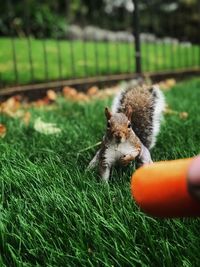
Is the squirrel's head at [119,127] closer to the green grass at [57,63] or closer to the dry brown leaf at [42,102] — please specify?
the dry brown leaf at [42,102]

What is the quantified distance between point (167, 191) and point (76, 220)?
494mm

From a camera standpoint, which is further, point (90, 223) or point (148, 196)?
point (90, 223)

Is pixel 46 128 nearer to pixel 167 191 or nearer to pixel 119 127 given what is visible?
pixel 119 127

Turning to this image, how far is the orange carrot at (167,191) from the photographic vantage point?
1246mm

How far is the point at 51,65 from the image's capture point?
6430 millimetres

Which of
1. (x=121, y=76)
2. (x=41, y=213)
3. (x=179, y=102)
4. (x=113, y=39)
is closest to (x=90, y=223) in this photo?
(x=41, y=213)

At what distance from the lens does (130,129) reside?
6.85 ft

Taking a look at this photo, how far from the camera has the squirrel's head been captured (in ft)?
6.64

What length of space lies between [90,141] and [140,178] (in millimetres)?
1440

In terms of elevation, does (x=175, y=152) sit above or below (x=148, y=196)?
below

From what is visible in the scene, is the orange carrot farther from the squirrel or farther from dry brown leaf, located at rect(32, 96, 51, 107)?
dry brown leaf, located at rect(32, 96, 51, 107)

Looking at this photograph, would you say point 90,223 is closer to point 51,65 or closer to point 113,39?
point 51,65

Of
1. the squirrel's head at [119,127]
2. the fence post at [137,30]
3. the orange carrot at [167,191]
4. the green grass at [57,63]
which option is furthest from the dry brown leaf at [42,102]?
the orange carrot at [167,191]

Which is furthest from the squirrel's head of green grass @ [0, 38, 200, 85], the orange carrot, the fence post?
the fence post
